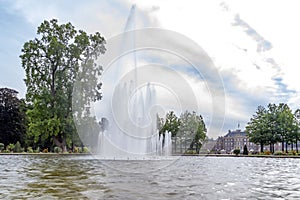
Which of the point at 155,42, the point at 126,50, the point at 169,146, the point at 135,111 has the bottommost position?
the point at 169,146

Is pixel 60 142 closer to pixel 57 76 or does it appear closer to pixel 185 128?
pixel 57 76

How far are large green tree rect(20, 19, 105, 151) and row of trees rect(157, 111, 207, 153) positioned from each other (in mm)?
27396

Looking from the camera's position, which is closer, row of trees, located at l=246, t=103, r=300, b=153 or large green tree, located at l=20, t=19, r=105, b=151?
large green tree, located at l=20, t=19, r=105, b=151

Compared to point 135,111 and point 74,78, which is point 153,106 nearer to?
point 135,111

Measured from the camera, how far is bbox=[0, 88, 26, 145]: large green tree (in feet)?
163

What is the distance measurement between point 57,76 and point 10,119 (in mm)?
21001

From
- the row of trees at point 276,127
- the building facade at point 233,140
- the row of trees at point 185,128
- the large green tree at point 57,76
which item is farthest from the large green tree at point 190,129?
the building facade at point 233,140

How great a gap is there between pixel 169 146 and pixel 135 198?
1732 inches

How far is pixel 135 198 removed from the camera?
601 centimetres

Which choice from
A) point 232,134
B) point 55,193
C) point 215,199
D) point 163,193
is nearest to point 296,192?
point 215,199

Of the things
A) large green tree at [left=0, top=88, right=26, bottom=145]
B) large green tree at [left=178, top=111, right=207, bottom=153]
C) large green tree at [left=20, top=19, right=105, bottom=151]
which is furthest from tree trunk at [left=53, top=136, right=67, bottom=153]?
large green tree at [left=178, top=111, right=207, bottom=153]

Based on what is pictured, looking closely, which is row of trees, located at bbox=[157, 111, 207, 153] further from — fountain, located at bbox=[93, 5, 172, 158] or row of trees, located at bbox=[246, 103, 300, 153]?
fountain, located at bbox=[93, 5, 172, 158]

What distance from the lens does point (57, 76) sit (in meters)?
34.6

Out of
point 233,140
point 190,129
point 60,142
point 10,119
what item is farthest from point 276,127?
point 233,140
